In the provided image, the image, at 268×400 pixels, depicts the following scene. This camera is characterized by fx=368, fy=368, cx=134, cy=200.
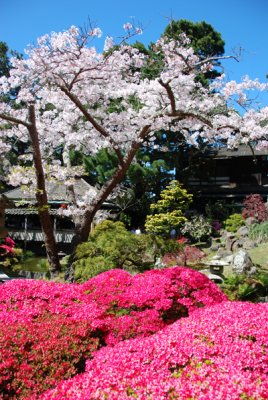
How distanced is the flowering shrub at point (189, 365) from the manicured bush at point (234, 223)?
17053mm

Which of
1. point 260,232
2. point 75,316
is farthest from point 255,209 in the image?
point 75,316

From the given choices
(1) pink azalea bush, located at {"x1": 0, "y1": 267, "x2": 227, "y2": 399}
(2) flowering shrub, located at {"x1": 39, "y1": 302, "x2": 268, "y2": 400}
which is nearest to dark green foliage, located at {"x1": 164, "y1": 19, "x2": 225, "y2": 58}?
(1) pink azalea bush, located at {"x1": 0, "y1": 267, "x2": 227, "y2": 399}

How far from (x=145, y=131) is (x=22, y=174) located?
3958mm

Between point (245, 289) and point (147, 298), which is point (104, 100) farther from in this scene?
point (147, 298)

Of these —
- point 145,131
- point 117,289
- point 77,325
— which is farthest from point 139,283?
point 145,131

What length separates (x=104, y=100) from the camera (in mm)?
12523

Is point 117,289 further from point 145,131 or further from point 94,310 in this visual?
point 145,131

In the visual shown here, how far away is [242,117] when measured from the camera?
1108 cm

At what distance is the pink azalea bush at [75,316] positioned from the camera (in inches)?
128

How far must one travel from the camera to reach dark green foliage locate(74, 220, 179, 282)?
8.49 m

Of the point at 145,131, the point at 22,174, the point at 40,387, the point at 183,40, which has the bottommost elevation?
the point at 40,387

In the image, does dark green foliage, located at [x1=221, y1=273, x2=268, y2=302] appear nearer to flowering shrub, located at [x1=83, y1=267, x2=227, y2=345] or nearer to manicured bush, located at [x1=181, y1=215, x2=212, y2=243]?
flowering shrub, located at [x1=83, y1=267, x2=227, y2=345]

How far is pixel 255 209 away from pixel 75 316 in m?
18.7

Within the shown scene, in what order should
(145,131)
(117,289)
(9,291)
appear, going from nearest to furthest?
(9,291)
(117,289)
(145,131)
